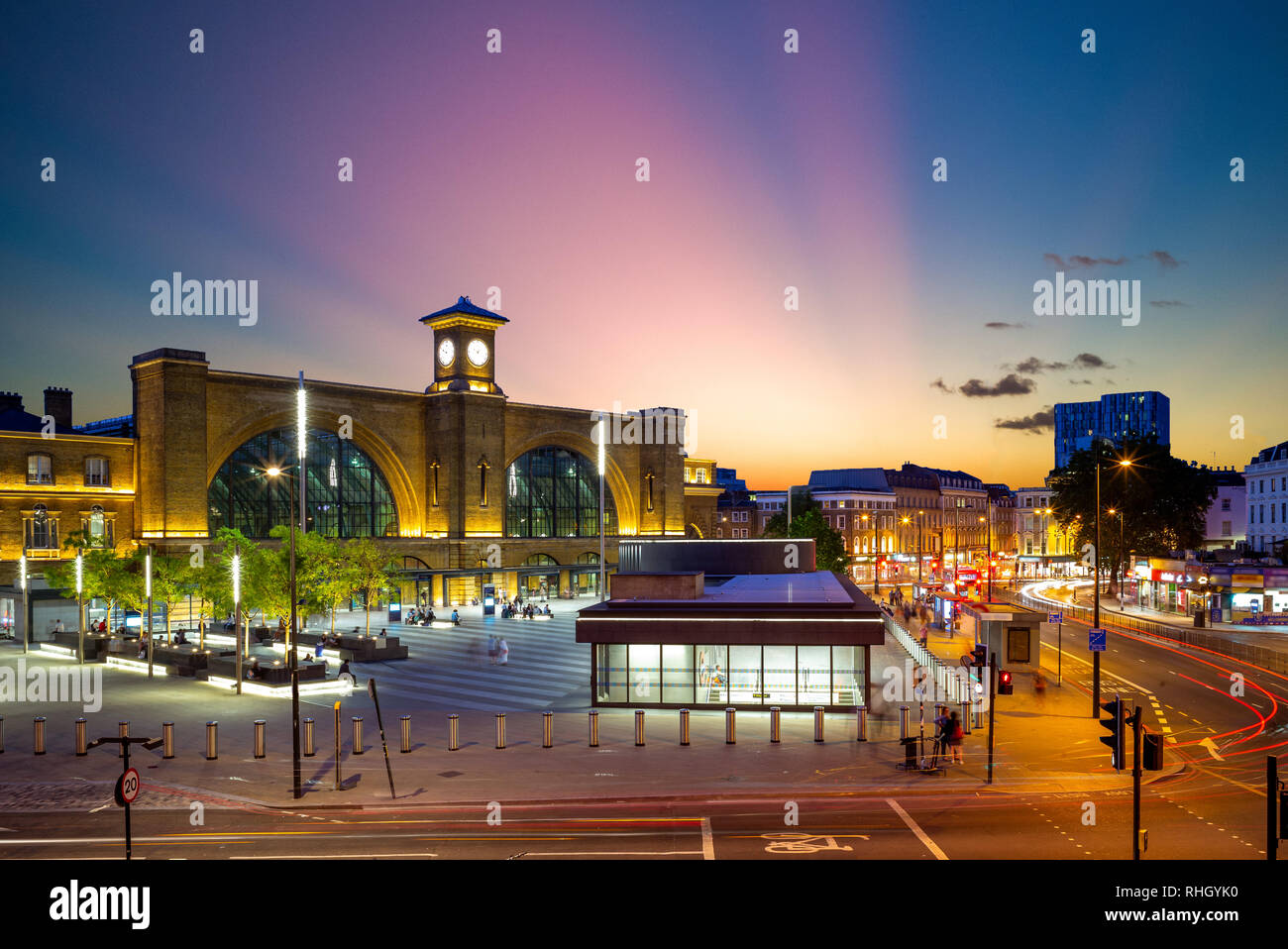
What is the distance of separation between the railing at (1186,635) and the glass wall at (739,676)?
18.4 m

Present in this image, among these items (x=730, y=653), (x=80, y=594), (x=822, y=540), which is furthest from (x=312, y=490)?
(x=730, y=653)

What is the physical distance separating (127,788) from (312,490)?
2458 inches

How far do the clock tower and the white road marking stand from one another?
6267 centimetres

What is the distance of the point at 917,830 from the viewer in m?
16.9

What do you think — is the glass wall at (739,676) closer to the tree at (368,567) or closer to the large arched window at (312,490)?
the tree at (368,567)

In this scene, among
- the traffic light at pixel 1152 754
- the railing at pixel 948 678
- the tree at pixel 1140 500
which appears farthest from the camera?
the tree at pixel 1140 500

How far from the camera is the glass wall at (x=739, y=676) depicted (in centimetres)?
3006

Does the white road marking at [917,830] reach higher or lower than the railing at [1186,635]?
higher

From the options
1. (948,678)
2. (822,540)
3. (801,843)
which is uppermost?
(822,540)

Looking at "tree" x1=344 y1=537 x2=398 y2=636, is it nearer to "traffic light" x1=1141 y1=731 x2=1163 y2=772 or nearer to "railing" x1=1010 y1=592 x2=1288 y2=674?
"railing" x1=1010 y1=592 x2=1288 y2=674

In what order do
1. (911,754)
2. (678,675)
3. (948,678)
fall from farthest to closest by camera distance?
(948,678), (678,675), (911,754)

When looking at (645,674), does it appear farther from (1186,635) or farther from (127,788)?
(1186,635)

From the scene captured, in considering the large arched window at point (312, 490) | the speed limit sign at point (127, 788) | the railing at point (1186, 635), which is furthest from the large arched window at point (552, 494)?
the speed limit sign at point (127, 788)
